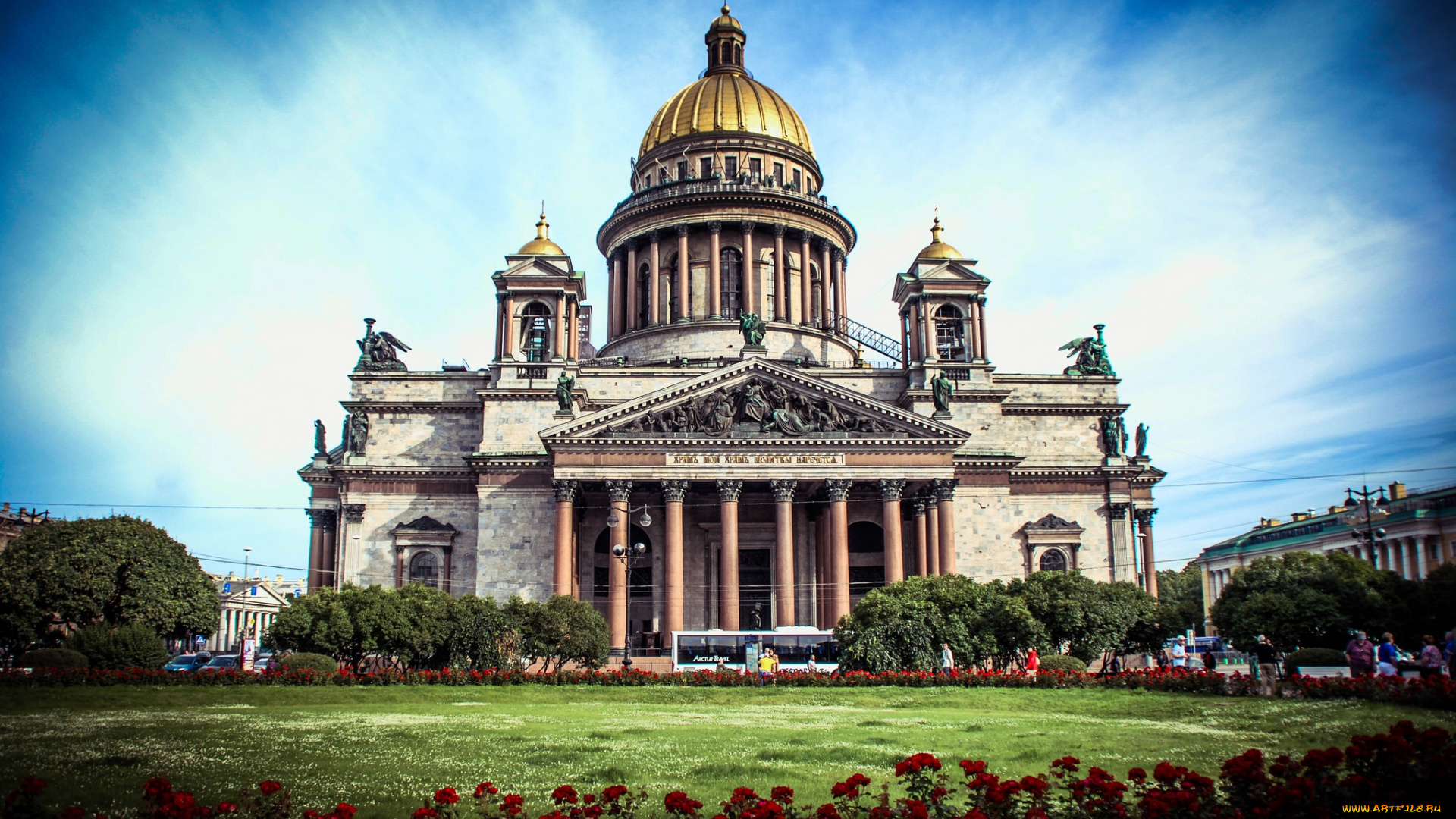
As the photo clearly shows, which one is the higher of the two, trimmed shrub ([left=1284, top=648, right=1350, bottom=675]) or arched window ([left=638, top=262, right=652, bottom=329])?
arched window ([left=638, top=262, right=652, bottom=329])

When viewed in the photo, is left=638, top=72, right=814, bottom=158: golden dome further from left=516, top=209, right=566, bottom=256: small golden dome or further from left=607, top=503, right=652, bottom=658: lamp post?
left=607, top=503, right=652, bottom=658: lamp post

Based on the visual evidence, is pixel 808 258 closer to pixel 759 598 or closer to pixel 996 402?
pixel 996 402

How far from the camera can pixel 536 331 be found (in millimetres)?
54344

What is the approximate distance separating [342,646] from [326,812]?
2402cm

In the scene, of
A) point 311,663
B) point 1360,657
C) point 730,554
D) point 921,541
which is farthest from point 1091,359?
point 311,663

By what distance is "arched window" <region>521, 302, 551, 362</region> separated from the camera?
53.4 m

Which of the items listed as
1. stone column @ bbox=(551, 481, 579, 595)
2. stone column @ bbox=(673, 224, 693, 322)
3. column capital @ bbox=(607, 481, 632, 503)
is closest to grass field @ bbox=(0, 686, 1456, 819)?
stone column @ bbox=(551, 481, 579, 595)

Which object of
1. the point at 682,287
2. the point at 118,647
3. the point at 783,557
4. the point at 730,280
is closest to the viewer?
the point at 118,647

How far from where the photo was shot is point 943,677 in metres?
29.9

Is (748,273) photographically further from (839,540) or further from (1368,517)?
(1368,517)

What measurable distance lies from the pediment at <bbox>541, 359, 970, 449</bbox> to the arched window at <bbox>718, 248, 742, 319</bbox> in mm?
15887

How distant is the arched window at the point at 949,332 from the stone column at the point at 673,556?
17028 millimetres

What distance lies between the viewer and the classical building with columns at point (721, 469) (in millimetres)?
45938

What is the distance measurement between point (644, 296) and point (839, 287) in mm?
12426
